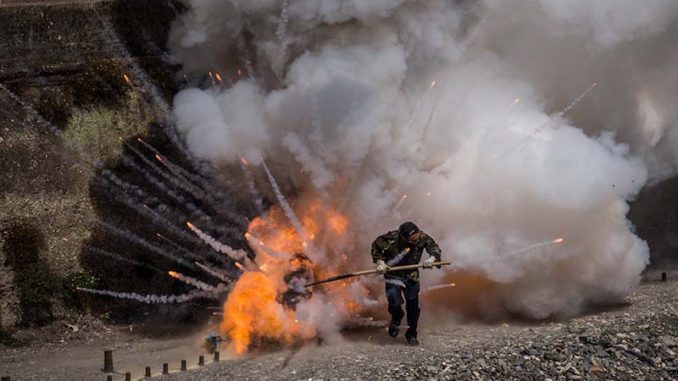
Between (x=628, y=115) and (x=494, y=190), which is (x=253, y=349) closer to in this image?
(x=494, y=190)

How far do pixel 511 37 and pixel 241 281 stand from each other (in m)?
7.95

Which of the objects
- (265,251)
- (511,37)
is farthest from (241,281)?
(511,37)

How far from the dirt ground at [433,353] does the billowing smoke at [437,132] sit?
43.1 inches

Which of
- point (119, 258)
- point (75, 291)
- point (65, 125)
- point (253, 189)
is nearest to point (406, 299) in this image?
point (253, 189)

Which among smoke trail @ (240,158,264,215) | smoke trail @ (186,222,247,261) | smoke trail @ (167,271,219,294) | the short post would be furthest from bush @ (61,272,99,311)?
smoke trail @ (240,158,264,215)

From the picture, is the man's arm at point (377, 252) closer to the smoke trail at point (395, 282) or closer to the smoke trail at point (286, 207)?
the smoke trail at point (395, 282)

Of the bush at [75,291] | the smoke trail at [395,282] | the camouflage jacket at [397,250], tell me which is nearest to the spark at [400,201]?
the camouflage jacket at [397,250]

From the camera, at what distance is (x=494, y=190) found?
16.0 meters

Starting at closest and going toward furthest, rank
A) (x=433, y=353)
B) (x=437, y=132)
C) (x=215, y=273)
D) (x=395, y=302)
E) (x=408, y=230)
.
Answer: (x=433, y=353)
(x=408, y=230)
(x=395, y=302)
(x=437, y=132)
(x=215, y=273)

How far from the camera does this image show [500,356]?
12.7m

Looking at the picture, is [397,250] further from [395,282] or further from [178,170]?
[178,170]

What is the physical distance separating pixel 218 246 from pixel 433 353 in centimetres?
590

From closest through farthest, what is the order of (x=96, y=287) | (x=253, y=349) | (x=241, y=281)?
1. (x=253, y=349)
2. (x=241, y=281)
3. (x=96, y=287)

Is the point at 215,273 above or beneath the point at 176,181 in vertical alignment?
beneath
